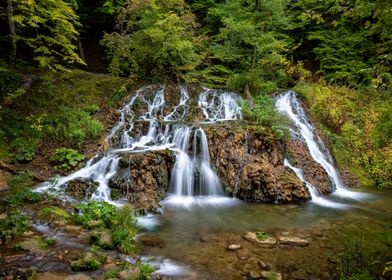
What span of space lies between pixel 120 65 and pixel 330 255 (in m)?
11.6

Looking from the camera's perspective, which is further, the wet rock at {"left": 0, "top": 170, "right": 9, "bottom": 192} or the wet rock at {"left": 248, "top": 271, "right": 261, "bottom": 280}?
the wet rock at {"left": 0, "top": 170, "right": 9, "bottom": 192}

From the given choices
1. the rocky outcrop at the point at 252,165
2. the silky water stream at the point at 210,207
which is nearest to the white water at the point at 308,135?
the silky water stream at the point at 210,207

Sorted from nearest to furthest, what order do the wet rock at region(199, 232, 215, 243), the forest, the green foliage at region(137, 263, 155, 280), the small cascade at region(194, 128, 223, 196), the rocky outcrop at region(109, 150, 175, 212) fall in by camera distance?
1. the green foliage at region(137, 263, 155, 280)
2. the wet rock at region(199, 232, 215, 243)
3. the forest
4. the rocky outcrop at region(109, 150, 175, 212)
5. the small cascade at region(194, 128, 223, 196)

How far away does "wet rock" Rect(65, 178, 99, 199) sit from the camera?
25.9ft

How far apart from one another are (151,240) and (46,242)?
6.06 feet

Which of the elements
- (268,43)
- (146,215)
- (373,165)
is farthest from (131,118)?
(373,165)

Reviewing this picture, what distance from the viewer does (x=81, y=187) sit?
8047 mm

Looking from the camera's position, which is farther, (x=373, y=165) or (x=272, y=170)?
(x=373, y=165)

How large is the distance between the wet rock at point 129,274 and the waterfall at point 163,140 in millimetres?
3576

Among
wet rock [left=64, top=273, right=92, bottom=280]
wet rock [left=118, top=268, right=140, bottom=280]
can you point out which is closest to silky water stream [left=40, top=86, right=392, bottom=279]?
wet rock [left=118, top=268, right=140, bottom=280]

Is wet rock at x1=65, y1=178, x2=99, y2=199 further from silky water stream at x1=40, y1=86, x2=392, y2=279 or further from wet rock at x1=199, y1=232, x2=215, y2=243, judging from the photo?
wet rock at x1=199, y1=232, x2=215, y2=243

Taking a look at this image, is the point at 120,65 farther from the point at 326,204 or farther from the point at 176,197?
the point at 326,204

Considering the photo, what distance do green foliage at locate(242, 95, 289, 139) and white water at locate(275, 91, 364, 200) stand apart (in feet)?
2.37

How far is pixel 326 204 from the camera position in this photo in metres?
8.93
